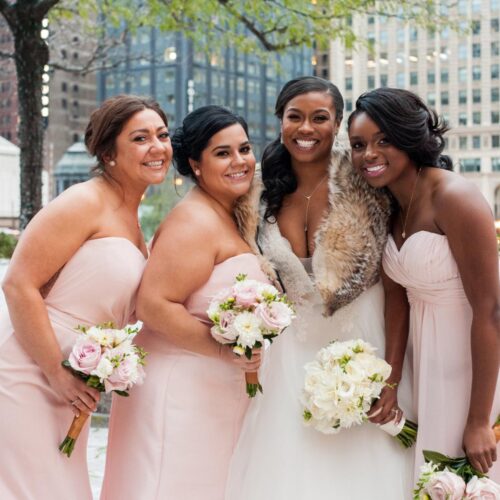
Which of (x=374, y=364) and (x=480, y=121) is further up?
(x=480, y=121)

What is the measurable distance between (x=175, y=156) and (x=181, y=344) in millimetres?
909

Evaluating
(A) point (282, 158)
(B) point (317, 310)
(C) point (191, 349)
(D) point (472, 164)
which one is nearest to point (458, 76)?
(D) point (472, 164)

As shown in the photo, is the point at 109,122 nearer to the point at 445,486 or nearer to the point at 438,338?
the point at 438,338

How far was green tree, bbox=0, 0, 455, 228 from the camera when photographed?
6.80 m

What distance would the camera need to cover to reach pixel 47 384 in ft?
9.61

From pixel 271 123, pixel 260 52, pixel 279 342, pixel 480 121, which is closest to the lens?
pixel 279 342

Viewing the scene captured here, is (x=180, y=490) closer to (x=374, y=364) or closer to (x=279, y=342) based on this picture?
(x=279, y=342)

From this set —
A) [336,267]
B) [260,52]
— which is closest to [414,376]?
[336,267]

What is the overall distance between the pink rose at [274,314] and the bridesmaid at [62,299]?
652 millimetres

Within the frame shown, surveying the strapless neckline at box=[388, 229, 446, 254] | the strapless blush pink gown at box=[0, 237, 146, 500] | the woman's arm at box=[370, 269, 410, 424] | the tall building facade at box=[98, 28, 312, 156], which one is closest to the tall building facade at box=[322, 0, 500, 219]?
the tall building facade at box=[98, 28, 312, 156]

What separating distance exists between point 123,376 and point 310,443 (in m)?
0.91

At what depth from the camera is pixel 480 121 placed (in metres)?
44.2

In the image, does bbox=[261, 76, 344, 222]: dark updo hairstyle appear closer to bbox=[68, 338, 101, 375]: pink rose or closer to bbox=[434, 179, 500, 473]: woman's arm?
bbox=[434, 179, 500, 473]: woman's arm

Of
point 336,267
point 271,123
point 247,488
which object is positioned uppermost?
point 271,123
